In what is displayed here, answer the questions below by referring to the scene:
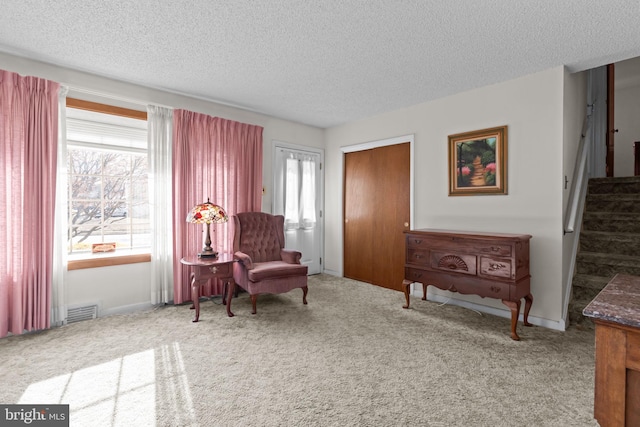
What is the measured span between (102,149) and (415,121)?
3.87 m

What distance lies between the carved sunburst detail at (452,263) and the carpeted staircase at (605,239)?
1.17 metres

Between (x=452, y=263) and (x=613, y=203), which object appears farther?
(x=613, y=203)

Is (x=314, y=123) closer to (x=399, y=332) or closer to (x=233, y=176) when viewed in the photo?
(x=233, y=176)

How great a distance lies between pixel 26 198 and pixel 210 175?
1.77 metres

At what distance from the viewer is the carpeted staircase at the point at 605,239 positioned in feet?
10.6

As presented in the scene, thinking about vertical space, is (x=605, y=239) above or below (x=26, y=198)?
below

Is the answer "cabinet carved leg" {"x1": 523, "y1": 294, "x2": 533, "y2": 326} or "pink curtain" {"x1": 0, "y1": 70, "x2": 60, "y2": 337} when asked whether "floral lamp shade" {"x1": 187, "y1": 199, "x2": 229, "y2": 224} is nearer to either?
"pink curtain" {"x1": 0, "y1": 70, "x2": 60, "y2": 337}

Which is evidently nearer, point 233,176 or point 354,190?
point 233,176

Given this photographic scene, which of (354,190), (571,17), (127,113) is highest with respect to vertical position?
(571,17)

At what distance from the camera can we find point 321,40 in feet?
8.55

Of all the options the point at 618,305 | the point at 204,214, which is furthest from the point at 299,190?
the point at 618,305

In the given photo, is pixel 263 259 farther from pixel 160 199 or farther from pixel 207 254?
pixel 160 199

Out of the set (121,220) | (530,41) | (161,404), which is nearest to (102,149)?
(121,220)

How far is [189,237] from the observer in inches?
153
